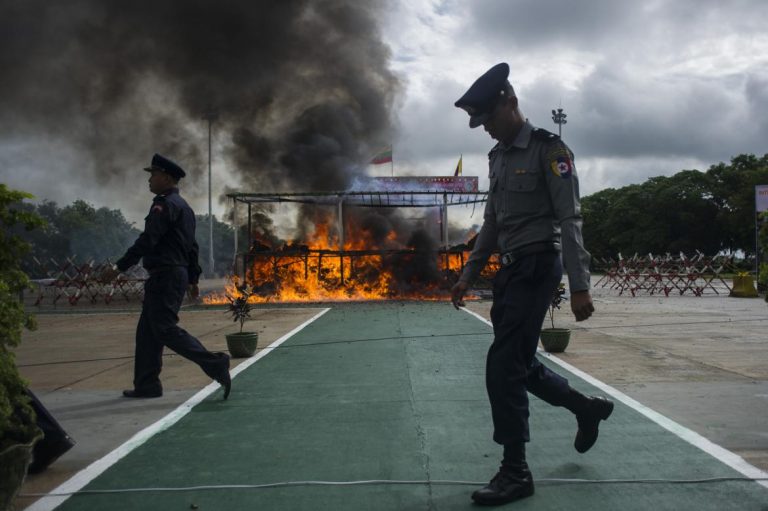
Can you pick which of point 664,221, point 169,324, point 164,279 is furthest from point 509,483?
point 664,221

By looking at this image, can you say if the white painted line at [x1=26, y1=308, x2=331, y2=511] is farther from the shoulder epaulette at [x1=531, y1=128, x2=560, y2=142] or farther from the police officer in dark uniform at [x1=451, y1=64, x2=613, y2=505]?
the shoulder epaulette at [x1=531, y1=128, x2=560, y2=142]

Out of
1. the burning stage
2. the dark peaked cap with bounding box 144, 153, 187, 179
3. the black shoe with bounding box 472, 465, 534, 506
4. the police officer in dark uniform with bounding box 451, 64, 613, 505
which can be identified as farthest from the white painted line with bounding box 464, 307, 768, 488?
the burning stage

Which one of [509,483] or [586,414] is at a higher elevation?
[586,414]

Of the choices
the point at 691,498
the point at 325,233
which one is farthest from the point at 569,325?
the point at 325,233

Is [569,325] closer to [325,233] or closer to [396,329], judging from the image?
[396,329]

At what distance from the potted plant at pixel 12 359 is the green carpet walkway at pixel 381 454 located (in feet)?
1.48

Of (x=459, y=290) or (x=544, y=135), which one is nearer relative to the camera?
(x=544, y=135)

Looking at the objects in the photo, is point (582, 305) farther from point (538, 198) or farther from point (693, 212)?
point (693, 212)

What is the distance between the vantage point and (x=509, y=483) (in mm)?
3041

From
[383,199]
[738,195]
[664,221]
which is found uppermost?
[738,195]

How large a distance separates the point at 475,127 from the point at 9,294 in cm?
238

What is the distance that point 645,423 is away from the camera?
4.41 m

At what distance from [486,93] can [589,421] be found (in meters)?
1.90

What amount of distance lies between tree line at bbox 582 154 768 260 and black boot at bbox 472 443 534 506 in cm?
5715
